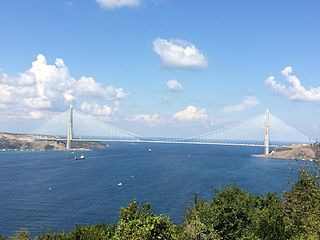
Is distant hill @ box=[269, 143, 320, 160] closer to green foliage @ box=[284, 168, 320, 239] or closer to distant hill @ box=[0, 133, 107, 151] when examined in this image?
distant hill @ box=[0, 133, 107, 151]

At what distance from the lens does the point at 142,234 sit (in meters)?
9.41

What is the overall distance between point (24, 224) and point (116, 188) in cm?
2453

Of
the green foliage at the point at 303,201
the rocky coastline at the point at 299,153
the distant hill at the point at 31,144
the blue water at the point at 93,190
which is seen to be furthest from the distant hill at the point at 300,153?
the green foliage at the point at 303,201

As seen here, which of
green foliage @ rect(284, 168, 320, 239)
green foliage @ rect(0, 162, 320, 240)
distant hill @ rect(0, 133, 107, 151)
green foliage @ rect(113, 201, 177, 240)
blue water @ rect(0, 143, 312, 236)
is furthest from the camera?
distant hill @ rect(0, 133, 107, 151)

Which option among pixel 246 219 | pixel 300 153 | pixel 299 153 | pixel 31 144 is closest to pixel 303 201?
pixel 246 219

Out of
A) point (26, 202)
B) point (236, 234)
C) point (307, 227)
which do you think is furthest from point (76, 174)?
point (307, 227)

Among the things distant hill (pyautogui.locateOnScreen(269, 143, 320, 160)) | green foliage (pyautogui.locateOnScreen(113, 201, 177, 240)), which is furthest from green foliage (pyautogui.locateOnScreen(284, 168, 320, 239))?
distant hill (pyautogui.locateOnScreen(269, 143, 320, 160))

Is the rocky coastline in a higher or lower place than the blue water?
higher

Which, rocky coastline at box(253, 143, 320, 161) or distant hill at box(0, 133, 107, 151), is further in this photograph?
distant hill at box(0, 133, 107, 151)

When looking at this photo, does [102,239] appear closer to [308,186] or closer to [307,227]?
[307,227]

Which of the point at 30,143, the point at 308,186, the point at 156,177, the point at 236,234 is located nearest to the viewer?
the point at 236,234

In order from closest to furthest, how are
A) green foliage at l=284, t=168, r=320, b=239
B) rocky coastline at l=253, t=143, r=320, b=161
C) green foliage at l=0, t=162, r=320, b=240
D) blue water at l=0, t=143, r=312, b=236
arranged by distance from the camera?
green foliage at l=0, t=162, r=320, b=240 < green foliage at l=284, t=168, r=320, b=239 < blue water at l=0, t=143, r=312, b=236 < rocky coastline at l=253, t=143, r=320, b=161

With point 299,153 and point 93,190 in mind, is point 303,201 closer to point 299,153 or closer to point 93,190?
point 93,190

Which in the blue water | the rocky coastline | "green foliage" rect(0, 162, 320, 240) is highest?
the rocky coastline
